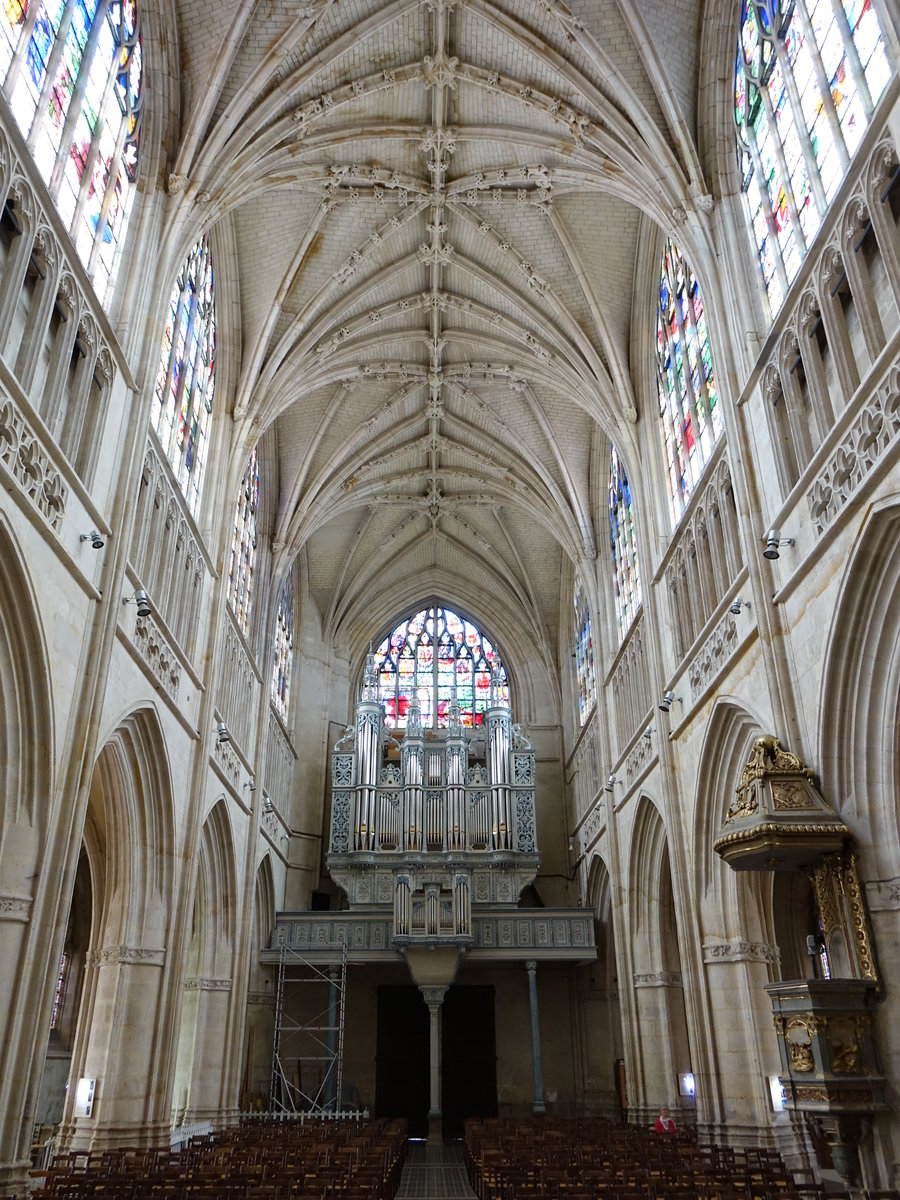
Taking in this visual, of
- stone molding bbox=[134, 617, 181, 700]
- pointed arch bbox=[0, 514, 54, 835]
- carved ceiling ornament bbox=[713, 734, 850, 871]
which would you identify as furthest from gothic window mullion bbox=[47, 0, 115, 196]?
carved ceiling ornament bbox=[713, 734, 850, 871]

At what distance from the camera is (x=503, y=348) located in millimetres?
22719

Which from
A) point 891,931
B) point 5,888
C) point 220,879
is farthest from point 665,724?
point 5,888

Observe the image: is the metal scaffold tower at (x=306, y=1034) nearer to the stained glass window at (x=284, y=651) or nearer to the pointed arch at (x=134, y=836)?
the stained glass window at (x=284, y=651)

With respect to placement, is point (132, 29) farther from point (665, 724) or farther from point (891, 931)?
point (891, 931)

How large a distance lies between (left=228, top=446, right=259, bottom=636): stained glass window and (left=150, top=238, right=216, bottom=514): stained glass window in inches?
80.3

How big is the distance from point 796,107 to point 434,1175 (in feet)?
57.6

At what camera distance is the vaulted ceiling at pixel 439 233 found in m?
15.5

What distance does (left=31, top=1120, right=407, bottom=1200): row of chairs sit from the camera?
30.3ft

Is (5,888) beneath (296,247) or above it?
beneath

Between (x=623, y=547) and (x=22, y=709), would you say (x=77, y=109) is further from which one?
(x=623, y=547)

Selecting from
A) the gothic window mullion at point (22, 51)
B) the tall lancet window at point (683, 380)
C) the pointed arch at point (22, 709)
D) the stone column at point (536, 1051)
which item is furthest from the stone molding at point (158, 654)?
the stone column at point (536, 1051)

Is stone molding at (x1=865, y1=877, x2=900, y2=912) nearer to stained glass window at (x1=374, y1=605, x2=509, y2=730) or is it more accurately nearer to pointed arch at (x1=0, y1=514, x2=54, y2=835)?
pointed arch at (x1=0, y1=514, x2=54, y2=835)

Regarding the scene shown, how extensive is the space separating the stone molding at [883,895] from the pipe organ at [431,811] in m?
15.2

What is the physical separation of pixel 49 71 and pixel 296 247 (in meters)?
8.54
